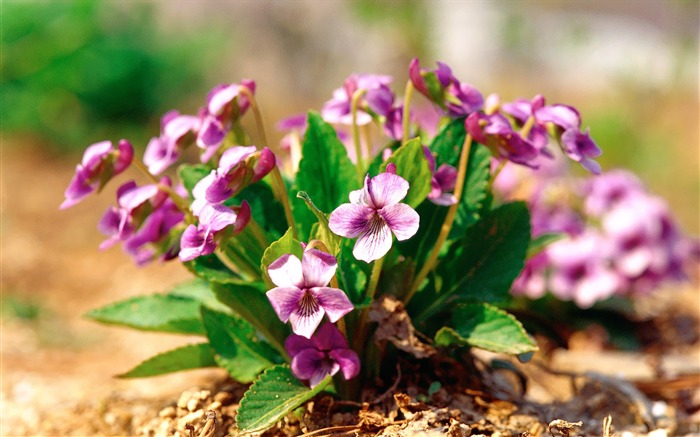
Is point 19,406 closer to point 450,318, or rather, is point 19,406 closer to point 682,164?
point 450,318

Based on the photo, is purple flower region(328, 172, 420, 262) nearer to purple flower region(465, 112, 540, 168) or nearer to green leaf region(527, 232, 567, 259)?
purple flower region(465, 112, 540, 168)

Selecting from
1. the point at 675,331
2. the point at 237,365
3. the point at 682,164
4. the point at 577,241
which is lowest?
the point at 682,164

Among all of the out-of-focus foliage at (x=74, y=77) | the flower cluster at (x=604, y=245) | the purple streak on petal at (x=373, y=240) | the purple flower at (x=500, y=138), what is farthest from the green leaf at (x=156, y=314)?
the out-of-focus foliage at (x=74, y=77)

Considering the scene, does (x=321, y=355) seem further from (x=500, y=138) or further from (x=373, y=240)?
(x=500, y=138)

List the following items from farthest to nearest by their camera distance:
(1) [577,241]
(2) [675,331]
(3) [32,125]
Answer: (3) [32,125]
(2) [675,331]
(1) [577,241]

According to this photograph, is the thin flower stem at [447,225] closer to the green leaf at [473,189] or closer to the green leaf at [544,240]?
the green leaf at [473,189]

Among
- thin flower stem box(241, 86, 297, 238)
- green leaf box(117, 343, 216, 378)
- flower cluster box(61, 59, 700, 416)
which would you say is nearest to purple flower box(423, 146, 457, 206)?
flower cluster box(61, 59, 700, 416)

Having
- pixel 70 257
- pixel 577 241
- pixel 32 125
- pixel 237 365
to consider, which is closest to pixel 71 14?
pixel 32 125
